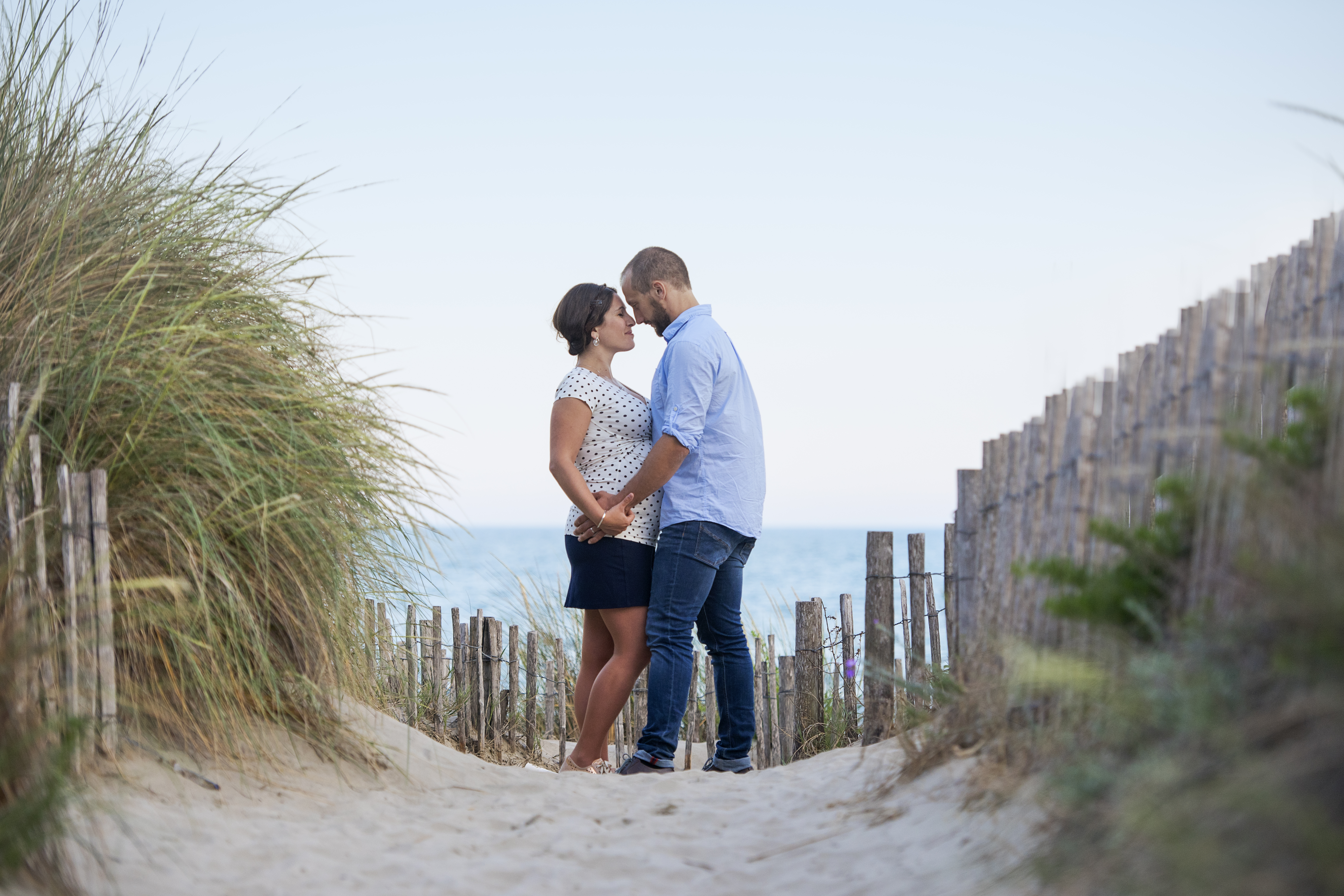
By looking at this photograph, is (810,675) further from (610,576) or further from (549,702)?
(549,702)

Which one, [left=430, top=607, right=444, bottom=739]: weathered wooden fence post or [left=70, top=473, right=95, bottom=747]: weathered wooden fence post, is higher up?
[left=70, top=473, right=95, bottom=747]: weathered wooden fence post

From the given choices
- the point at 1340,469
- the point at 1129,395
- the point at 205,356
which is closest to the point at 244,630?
the point at 205,356

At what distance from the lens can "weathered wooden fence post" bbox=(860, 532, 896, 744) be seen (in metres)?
3.67

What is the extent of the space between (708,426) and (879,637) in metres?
0.97

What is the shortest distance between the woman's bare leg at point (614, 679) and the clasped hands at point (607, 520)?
27 centimetres

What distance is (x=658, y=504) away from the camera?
371cm

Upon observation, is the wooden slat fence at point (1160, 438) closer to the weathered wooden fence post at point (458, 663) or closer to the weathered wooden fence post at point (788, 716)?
the weathered wooden fence post at point (788, 716)

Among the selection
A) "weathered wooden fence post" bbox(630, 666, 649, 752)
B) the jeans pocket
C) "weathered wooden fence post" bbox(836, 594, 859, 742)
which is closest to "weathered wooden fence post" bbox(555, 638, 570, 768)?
"weathered wooden fence post" bbox(630, 666, 649, 752)

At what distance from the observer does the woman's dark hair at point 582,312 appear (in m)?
3.73

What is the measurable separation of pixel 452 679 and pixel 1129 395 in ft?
12.9

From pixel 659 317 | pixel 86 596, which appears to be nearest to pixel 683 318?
pixel 659 317

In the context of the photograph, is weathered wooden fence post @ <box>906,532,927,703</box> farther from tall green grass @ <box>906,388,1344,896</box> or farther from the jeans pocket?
tall green grass @ <box>906,388,1344,896</box>

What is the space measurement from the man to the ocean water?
2.31 ft

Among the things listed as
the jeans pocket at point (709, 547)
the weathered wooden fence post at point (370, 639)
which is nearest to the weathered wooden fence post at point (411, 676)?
the weathered wooden fence post at point (370, 639)
